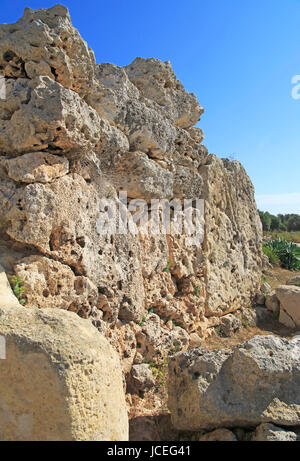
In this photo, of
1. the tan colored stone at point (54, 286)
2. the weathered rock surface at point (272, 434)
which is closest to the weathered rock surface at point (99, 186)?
the tan colored stone at point (54, 286)

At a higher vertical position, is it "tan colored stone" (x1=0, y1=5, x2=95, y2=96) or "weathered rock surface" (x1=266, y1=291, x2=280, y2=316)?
"tan colored stone" (x1=0, y1=5, x2=95, y2=96)

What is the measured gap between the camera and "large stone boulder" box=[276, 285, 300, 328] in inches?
313

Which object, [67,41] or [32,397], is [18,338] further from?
[67,41]

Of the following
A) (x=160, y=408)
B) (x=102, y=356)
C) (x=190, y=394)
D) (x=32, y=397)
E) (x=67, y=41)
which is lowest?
(x=160, y=408)

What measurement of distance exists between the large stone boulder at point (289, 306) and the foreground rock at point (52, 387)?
6.62 m

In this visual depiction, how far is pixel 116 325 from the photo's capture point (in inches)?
171

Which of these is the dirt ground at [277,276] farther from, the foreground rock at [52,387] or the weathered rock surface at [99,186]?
the foreground rock at [52,387]

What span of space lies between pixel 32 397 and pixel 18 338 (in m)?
Result: 0.41

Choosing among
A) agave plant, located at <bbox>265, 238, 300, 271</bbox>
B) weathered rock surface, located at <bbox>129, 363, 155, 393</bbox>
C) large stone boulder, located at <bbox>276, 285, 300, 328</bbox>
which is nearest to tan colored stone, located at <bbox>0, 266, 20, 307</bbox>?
weathered rock surface, located at <bbox>129, 363, 155, 393</bbox>

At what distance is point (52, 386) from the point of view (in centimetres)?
224

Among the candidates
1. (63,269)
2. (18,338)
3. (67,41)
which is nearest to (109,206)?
(63,269)

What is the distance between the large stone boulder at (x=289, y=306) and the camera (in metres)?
7.94

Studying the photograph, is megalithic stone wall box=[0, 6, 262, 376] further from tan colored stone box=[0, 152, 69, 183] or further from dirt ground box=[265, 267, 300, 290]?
dirt ground box=[265, 267, 300, 290]

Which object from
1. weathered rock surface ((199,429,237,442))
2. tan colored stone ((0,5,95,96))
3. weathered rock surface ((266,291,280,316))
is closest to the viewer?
weathered rock surface ((199,429,237,442))
